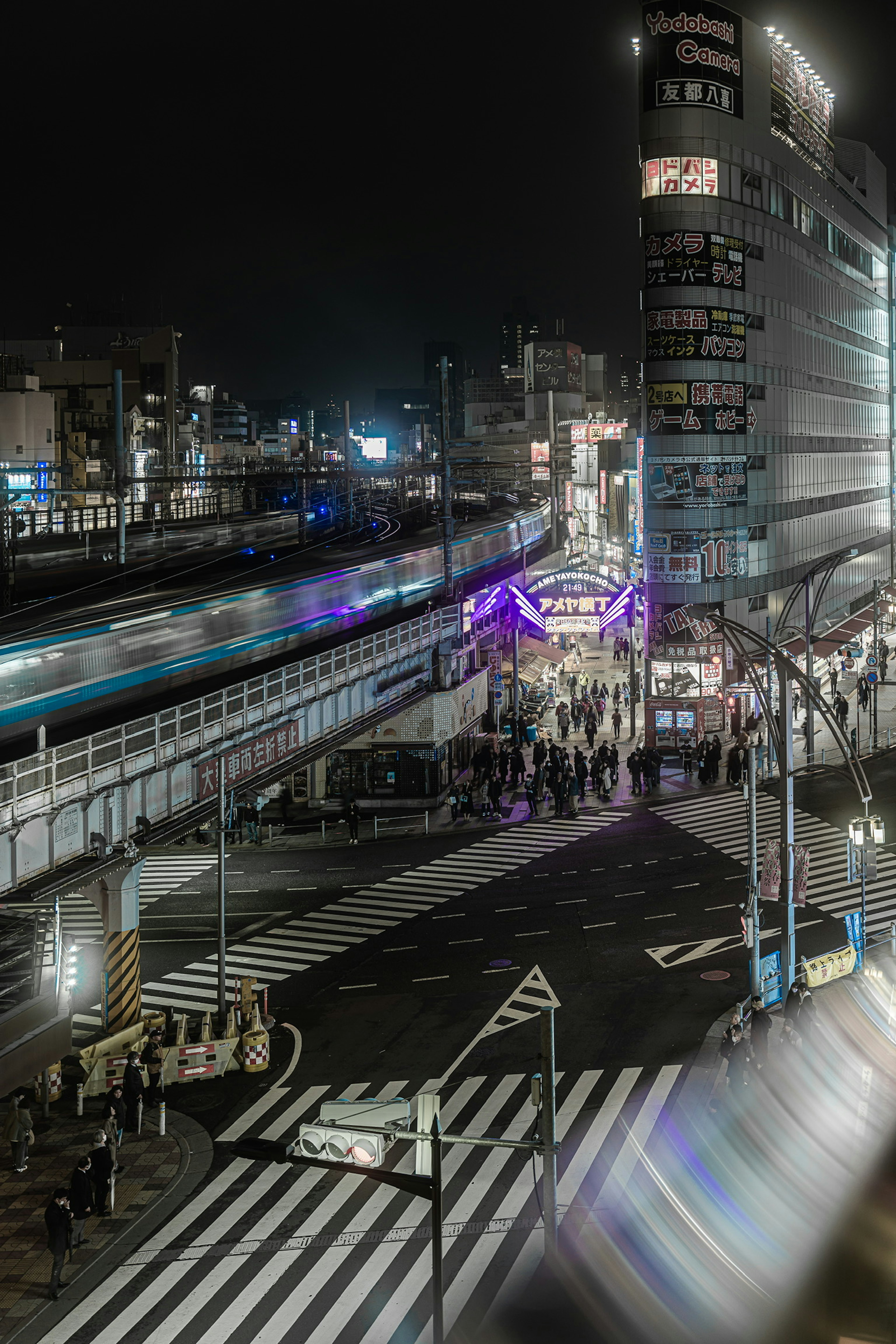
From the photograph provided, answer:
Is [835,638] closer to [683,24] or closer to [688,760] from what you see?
[688,760]

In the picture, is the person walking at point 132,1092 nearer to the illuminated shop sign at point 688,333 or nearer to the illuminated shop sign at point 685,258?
the illuminated shop sign at point 688,333

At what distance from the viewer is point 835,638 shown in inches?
2320

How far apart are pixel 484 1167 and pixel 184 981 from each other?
1059 cm

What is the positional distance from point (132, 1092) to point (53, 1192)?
8.96 ft

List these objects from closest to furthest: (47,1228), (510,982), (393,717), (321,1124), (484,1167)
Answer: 1. (321,1124)
2. (47,1228)
3. (484,1167)
4. (510,982)
5. (393,717)

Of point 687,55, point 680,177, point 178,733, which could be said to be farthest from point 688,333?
point 178,733

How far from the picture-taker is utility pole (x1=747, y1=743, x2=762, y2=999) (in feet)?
79.2

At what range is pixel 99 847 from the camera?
71.8 feet

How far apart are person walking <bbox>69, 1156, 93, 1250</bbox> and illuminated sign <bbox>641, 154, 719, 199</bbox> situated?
48431 mm

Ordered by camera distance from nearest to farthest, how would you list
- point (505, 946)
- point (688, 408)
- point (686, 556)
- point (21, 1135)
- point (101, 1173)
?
point (101, 1173), point (21, 1135), point (505, 946), point (688, 408), point (686, 556)

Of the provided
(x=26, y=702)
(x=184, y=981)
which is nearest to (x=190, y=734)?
(x=26, y=702)

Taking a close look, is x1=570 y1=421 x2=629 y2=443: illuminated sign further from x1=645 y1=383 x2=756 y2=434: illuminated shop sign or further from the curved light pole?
the curved light pole

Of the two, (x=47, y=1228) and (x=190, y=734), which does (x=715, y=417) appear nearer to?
(x=190, y=734)

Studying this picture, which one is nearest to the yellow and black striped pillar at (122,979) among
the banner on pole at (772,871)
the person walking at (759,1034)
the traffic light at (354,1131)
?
the person walking at (759,1034)
